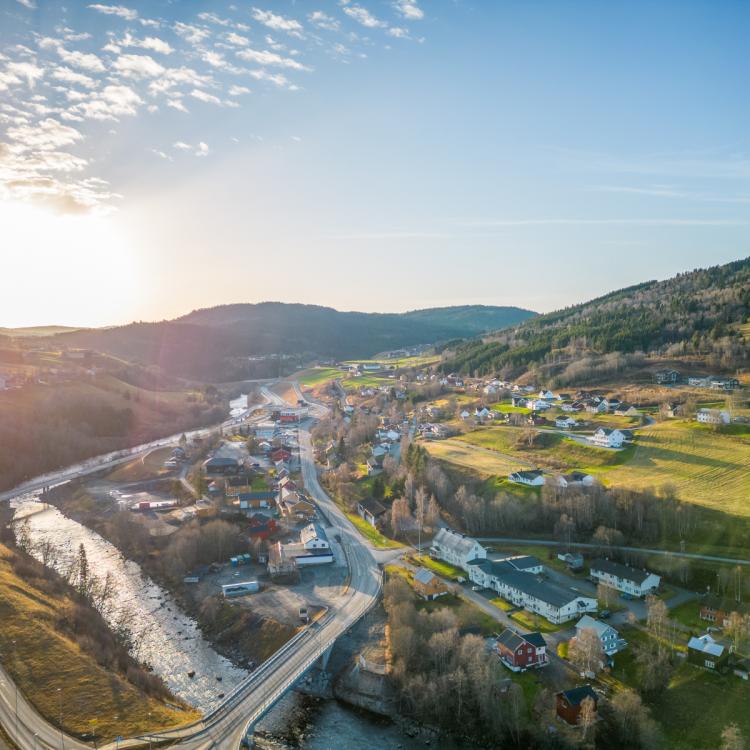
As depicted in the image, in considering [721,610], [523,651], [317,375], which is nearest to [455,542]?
[523,651]

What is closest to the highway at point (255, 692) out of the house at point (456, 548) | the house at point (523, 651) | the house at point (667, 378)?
the house at point (456, 548)

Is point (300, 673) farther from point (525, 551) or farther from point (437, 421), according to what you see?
point (437, 421)

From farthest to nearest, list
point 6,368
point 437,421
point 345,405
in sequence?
point 345,405, point 6,368, point 437,421

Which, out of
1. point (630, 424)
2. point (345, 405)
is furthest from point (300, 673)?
point (345, 405)

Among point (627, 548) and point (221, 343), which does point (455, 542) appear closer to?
point (627, 548)

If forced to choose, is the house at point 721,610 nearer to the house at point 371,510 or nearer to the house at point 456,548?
the house at point 456,548

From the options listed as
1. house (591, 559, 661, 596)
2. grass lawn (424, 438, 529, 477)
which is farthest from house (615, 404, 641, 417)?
house (591, 559, 661, 596)

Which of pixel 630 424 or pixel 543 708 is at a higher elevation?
pixel 630 424
